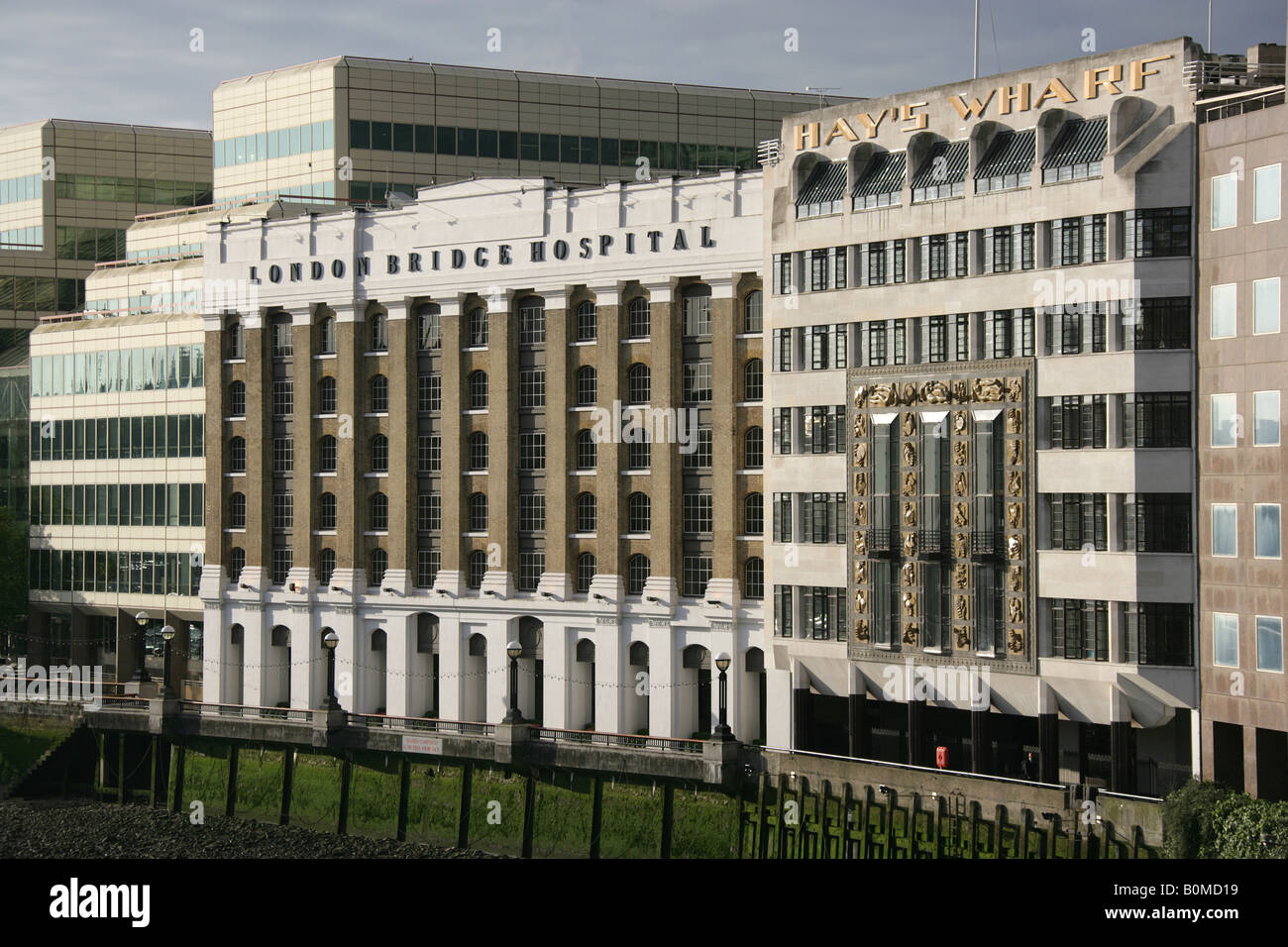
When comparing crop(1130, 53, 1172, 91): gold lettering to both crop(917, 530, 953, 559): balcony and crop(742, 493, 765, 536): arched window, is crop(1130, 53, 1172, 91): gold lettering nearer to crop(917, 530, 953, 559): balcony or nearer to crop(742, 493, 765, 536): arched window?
crop(917, 530, 953, 559): balcony

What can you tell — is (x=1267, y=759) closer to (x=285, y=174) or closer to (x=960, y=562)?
(x=960, y=562)

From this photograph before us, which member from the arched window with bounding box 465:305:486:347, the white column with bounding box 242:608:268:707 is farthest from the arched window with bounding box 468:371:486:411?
the white column with bounding box 242:608:268:707

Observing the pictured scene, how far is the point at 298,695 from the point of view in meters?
94.9

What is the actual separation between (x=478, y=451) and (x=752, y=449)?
15799 millimetres

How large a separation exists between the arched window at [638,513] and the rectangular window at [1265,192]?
3182cm

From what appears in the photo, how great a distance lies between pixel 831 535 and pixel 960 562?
6802 mm

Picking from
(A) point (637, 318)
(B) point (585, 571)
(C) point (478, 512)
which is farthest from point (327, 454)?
(A) point (637, 318)

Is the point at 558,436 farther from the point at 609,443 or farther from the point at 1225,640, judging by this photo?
the point at 1225,640

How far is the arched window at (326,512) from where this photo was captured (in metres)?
95.8

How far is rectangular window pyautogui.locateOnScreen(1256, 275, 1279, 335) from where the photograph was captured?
204 ft

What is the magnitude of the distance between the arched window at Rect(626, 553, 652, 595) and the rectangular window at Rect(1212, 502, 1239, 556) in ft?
93.4

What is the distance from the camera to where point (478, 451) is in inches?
3553
